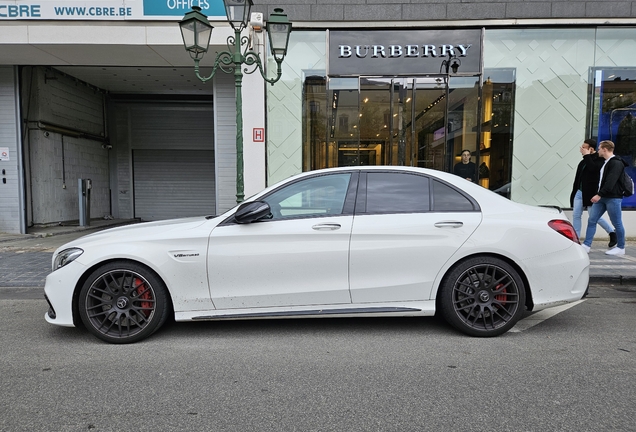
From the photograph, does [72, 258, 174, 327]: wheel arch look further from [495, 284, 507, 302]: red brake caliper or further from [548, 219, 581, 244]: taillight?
[548, 219, 581, 244]: taillight

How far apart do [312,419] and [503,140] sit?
897 cm

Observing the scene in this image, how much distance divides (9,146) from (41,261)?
5.18 metres

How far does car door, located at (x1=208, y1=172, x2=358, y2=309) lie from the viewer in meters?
3.63

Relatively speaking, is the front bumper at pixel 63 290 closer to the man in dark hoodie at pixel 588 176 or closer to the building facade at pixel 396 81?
the building facade at pixel 396 81

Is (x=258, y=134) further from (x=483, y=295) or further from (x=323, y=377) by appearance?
(x=323, y=377)

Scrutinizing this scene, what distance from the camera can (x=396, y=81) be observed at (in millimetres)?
9664

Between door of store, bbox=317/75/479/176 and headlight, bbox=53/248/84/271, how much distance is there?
6.81 meters

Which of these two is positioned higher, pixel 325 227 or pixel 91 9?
pixel 91 9

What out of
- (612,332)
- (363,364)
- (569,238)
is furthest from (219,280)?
(612,332)

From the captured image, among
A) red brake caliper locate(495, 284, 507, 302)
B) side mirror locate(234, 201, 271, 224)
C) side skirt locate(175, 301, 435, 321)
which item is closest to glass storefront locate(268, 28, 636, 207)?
side mirror locate(234, 201, 271, 224)

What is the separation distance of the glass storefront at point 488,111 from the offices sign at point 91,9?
9.25 feet

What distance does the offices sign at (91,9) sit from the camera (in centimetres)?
864

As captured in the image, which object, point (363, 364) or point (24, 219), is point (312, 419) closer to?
point (363, 364)

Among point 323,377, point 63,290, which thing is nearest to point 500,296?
point 323,377
